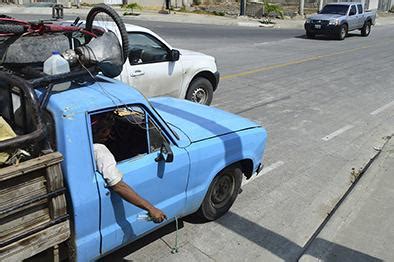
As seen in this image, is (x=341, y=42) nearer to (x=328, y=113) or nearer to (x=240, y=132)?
(x=328, y=113)

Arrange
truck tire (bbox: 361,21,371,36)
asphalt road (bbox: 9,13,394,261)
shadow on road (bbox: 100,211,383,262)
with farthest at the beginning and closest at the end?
truck tire (bbox: 361,21,371,36) → asphalt road (bbox: 9,13,394,261) → shadow on road (bbox: 100,211,383,262)

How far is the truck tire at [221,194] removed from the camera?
484 centimetres

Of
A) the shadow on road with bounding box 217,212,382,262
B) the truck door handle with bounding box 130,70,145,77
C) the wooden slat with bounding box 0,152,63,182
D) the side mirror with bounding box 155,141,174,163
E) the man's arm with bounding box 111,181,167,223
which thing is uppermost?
the wooden slat with bounding box 0,152,63,182

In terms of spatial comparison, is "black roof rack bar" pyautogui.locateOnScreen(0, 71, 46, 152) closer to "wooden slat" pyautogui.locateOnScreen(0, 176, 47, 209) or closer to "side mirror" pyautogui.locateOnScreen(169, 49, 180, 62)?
"wooden slat" pyautogui.locateOnScreen(0, 176, 47, 209)

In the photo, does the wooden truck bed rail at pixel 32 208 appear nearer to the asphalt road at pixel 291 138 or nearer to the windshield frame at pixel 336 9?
the asphalt road at pixel 291 138

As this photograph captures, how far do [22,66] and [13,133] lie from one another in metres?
1.01

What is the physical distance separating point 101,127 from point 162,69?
4114mm

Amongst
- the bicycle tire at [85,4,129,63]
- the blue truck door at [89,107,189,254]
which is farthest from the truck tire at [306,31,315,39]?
the blue truck door at [89,107,189,254]

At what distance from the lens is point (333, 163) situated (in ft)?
22.8

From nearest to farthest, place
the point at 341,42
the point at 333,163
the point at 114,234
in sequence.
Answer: the point at 114,234 < the point at 333,163 < the point at 341,42

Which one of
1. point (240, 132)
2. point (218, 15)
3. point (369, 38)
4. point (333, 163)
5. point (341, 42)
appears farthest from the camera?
point (218, 15)

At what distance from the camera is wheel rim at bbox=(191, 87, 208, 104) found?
869 centimetres

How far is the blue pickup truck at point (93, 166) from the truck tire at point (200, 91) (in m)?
3.61

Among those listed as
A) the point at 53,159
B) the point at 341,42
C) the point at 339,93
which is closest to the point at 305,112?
the point at 339,93
